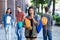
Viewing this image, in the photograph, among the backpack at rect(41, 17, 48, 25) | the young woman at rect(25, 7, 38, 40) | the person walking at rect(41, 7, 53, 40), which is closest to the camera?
the young woman at rect(25, 7, 38, 40)

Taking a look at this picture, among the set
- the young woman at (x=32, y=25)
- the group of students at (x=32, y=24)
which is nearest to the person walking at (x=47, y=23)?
the group of students at (x=32, y=24)

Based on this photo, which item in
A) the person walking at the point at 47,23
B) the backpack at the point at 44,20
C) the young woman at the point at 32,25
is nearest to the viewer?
the young woman at the point at 32,25

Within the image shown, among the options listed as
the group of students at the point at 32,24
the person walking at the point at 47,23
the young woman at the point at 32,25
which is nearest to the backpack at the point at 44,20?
the person walking at the point at 47,23

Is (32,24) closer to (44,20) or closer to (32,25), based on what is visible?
(32,25)

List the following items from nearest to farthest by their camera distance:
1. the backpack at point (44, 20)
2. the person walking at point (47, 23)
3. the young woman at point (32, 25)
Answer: the young woman at point (32, 25) < the backpack at point (44, 20) < the person walking at point (47, 23)

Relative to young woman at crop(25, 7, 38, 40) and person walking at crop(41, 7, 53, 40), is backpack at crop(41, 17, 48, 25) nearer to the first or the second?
person walking at crop(41, 7, 53, 40)

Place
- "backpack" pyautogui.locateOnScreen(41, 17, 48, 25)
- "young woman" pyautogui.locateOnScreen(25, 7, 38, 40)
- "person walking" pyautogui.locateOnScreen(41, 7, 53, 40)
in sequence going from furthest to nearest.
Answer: "person walking" pyautogui.locateOnScreen(41, 7, 53, 40)
"backpack" pyautogui.locateOnScreen(41, 17, 48, 25)
"young woman" pyautogui.locateOnScreen(25, 7, 38, 40)

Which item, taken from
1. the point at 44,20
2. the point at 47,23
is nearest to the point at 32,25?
the point at 44,20

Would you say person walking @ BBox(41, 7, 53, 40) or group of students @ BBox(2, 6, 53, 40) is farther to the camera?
person walking @ BBox(41, 7, 53, 40)

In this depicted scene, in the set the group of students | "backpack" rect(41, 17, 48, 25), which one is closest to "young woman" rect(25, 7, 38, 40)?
the group of students

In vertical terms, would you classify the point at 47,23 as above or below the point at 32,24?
below

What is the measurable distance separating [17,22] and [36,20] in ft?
11.6

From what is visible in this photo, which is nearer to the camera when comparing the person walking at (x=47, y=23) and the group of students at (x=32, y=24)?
the group of students at (x=32, y=24)

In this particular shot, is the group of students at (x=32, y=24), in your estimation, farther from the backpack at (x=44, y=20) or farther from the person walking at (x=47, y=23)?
the backpack at (x=44, y=20)
